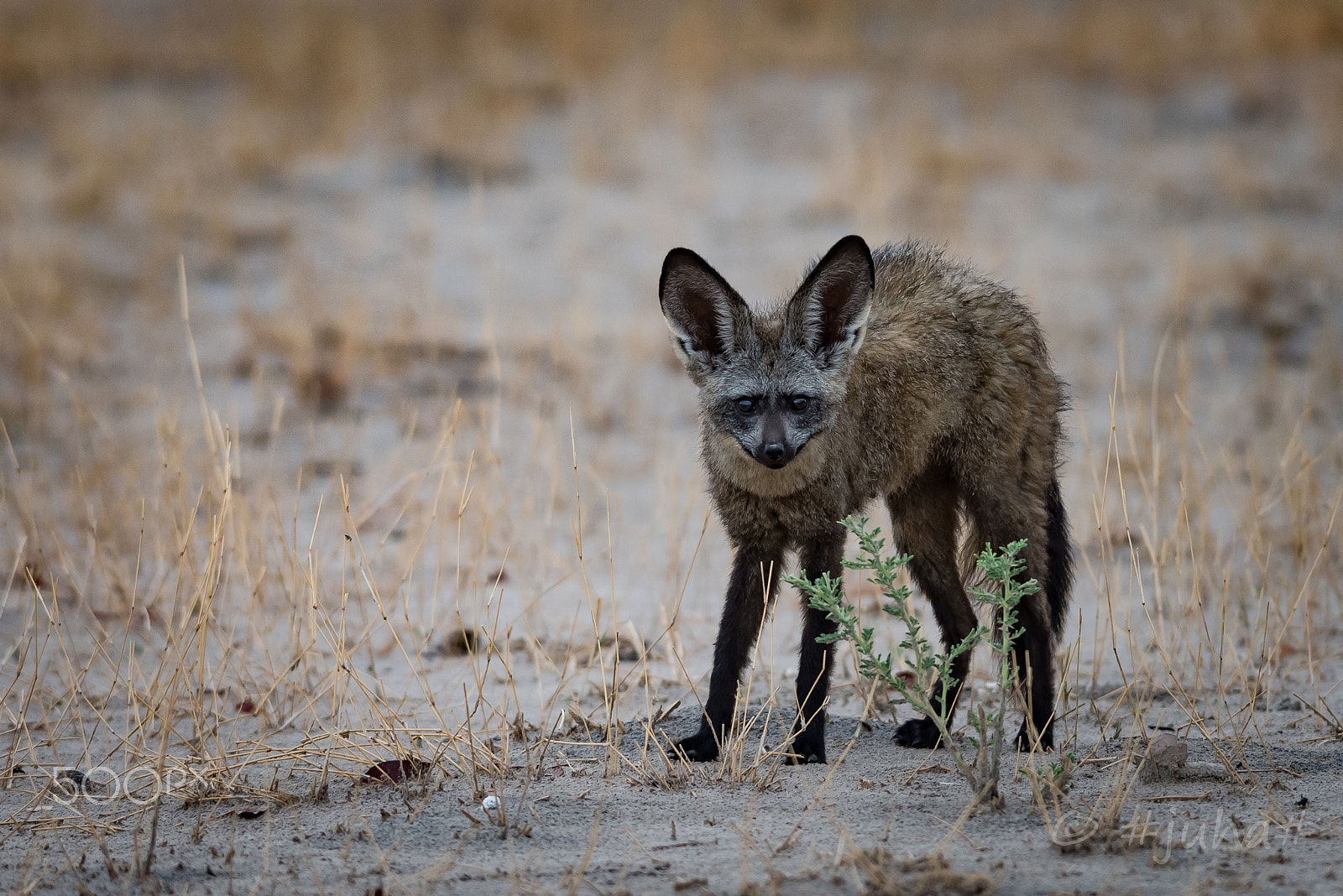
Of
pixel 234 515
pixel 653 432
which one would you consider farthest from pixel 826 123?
pixel 234 515

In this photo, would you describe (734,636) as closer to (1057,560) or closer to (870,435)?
(870,435)

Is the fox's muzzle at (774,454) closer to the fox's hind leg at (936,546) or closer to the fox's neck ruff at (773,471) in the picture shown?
the fox's neck ruff at (773,471)

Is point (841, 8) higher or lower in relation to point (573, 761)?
higher

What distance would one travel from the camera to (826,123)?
48.1 ft

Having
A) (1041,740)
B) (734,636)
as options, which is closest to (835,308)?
(734,636)

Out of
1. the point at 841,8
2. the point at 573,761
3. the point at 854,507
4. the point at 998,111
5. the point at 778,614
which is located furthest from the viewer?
the point at 841,8

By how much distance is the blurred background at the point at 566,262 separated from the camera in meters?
6.30

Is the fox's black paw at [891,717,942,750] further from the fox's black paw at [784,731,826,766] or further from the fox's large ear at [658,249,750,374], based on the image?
the fox's large ear at [658,249,750,374]

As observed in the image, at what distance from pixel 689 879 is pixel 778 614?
3.36 meters

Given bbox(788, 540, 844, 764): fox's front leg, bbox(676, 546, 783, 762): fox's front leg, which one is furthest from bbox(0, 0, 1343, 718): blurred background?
bbox(788, 540, 844, 764): fox's front leg

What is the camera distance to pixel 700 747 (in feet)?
14.6

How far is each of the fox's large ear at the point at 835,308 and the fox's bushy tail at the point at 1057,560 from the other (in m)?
1.12

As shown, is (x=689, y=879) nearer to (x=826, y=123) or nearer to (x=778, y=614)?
(x=778, y=614)

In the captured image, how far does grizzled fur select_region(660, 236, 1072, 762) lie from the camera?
4.42m
